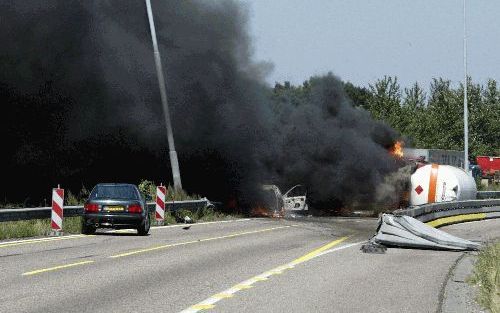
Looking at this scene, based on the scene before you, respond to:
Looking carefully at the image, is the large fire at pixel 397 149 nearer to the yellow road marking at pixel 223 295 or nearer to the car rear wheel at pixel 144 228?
the car rear wheel at pixel 144 228

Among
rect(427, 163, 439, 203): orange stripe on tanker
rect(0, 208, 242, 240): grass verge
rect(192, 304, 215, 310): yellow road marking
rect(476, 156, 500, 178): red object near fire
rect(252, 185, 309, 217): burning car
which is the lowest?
rect(192, 304, 215, 310): yellow road marking

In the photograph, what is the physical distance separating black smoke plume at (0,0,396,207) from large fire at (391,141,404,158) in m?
0.54

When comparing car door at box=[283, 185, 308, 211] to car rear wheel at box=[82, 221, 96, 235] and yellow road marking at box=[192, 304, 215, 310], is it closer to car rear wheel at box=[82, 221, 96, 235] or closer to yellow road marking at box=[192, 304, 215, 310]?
car rear wheel at box=[82, 221, 96, 235]

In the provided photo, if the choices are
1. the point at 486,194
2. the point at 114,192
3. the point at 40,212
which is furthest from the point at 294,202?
the point at 40,212

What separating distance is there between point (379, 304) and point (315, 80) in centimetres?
4156

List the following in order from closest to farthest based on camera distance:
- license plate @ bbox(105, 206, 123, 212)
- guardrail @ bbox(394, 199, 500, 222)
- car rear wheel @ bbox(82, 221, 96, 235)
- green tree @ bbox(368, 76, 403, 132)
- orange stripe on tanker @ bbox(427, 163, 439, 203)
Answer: license plate @ bbox(105, 206, 123, 212) → car rear wheel @ bbox(82, 221, 96, 235) → guardrail @ bbox(394, 199, 500, 222) → orange stripe on tanker @ bbox(427, 163, 439, 203) → green tree @ bbox(368, 76, 403, 132)

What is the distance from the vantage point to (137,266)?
1490 cm

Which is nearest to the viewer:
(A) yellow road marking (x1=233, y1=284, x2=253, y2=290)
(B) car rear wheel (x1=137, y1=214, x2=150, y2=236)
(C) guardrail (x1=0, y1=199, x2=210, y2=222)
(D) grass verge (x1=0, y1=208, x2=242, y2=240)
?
(A) yellow road marking (x1=233, y1=284, x2=253, y2=290)

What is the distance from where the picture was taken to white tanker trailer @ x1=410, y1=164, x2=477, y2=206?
37656 mm

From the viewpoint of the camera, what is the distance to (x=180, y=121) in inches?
1700

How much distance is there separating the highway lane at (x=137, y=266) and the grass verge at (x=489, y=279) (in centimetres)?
327

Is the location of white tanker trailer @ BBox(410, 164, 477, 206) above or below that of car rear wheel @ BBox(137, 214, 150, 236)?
above

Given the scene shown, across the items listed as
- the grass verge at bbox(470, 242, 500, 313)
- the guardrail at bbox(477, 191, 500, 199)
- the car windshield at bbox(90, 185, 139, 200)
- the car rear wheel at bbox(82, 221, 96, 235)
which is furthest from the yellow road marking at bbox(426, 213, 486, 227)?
the grass verge at bbox(470, 242, 500, 313)

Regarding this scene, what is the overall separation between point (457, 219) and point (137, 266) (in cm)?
2207
